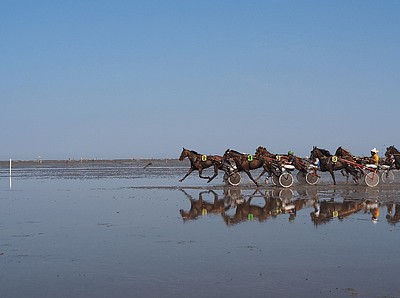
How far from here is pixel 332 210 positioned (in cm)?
1584

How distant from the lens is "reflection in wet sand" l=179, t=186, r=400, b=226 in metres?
14.4

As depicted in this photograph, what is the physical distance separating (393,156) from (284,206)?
1529cm

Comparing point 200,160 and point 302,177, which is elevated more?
point 200,160

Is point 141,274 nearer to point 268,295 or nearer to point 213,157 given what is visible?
point 268,295

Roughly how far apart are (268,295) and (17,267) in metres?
3.93

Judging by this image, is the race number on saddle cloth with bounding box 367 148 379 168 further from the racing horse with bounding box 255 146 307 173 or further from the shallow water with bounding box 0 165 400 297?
the shallow water with bounding box 0 165 400 297

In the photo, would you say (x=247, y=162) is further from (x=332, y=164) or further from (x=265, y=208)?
(x=265, y=208)

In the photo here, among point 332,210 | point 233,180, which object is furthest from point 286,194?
point 233,180

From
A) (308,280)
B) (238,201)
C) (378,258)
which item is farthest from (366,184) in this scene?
Result: (308,280)

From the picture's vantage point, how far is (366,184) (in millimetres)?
26984

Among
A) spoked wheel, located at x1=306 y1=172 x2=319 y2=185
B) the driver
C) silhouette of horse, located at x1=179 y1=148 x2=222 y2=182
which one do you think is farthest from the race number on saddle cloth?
silhouette of horse, located at x1=179 y1=148 x2=222 y2=182

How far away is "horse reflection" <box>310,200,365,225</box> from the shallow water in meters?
0.03

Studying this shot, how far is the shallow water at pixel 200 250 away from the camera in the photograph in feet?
24.6

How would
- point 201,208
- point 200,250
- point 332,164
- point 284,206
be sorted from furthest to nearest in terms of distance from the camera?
point 332,164 < point 284,206 < point 201,208 < point 200,250
